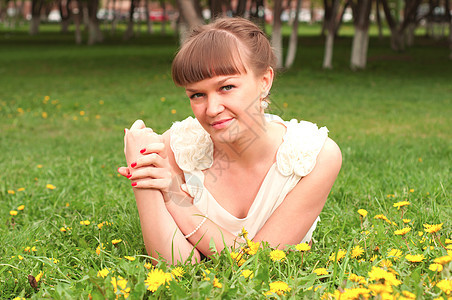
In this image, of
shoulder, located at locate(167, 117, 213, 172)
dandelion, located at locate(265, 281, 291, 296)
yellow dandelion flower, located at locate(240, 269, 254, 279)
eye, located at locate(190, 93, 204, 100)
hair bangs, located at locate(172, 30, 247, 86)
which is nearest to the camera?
dandelion, located at locate(265, 281, 291, 296)

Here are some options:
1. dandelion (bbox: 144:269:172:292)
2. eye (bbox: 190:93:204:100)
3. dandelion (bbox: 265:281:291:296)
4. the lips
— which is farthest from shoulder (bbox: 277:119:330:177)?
dandelion (bbox: 144:269:172:292)

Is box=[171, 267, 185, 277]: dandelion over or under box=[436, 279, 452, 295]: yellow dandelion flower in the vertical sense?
under

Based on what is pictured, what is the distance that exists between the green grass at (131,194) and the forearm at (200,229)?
0.09 metres

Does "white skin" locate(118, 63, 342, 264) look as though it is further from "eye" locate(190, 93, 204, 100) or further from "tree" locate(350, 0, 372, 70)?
"tree" locate(350, 0, 372, 70)

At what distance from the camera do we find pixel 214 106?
2.30 meters

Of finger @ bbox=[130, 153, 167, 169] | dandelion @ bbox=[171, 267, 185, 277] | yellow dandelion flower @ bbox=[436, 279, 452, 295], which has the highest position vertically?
finger @ bbox=[130, 153, 167, 169]

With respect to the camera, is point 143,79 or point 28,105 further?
point 143,79

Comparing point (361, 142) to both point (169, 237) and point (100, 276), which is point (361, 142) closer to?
point (169, 237)

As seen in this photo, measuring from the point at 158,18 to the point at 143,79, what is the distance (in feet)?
188

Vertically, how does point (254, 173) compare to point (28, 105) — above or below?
above

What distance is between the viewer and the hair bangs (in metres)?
2.30

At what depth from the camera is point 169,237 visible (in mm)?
2465

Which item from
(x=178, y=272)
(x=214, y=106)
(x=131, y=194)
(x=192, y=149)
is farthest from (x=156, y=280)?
(x=131, y=194)

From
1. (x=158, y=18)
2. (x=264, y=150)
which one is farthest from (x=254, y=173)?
(x=158, y=18)
